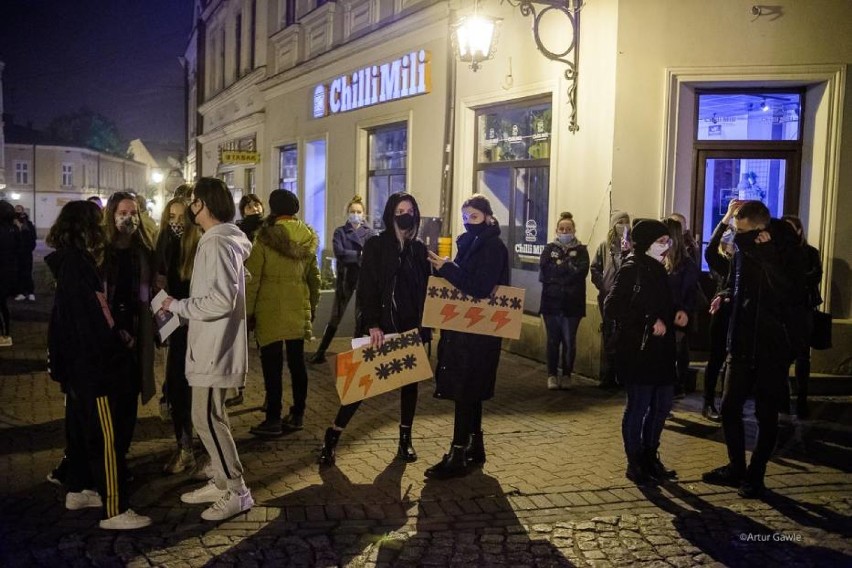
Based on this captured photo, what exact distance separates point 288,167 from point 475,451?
542 inches

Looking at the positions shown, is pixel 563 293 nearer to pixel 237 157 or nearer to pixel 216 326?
pixel 216 326

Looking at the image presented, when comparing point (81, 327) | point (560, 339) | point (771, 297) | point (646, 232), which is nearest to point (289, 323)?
point (81, 327)

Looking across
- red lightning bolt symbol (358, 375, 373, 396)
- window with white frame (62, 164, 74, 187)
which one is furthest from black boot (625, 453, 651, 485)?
window with white frame (62, 164, 74, 187)

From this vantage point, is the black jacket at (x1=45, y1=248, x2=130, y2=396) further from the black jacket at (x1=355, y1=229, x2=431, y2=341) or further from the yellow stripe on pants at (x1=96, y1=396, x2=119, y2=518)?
the black jacket at (x1=355, y1=229, x2=431, y2=341)

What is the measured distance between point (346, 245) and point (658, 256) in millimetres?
4666

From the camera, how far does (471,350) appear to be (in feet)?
18.4

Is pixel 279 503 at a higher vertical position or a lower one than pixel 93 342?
lower

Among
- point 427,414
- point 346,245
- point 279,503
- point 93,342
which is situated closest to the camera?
point 93,342

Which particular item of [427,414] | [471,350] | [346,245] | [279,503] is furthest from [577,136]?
[279,503]

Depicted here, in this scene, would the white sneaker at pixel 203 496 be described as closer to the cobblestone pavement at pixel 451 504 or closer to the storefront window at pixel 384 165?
the cobblestone pavement at pixel 451 504

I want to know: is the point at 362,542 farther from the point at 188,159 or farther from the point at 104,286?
the point at 188,159

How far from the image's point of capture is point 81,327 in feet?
14.6

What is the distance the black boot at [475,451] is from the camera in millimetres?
5934

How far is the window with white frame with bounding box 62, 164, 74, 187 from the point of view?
2960 inches
